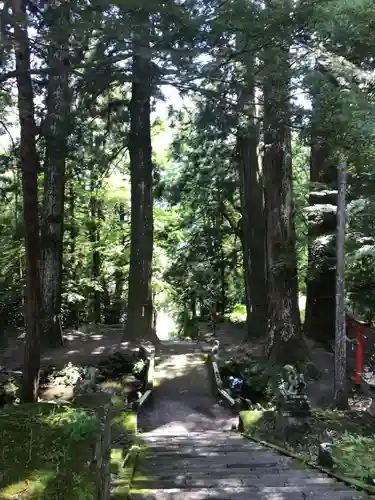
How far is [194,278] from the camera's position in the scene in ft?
72.1

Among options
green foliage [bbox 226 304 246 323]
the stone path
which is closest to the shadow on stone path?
the stone path

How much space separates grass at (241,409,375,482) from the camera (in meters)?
6.25

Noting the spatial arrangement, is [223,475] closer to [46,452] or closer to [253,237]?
[46,452]

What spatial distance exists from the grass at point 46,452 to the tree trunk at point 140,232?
12639 mm

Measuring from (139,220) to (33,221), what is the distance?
7.36 m

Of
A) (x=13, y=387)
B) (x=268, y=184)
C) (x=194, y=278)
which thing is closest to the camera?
(x=13, y=387)

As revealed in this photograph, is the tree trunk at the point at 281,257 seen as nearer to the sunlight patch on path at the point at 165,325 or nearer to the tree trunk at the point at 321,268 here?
the tree trunk at the point at 321,268

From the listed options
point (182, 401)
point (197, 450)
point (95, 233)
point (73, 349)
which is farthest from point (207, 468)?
point (95, 233)

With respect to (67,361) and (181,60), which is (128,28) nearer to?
(181,60)

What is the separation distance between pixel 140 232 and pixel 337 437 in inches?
360

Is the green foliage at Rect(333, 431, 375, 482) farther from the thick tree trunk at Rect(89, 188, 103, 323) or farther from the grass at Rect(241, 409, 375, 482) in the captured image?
the thick tree trunk at Rect(89, 188, 103, 323)

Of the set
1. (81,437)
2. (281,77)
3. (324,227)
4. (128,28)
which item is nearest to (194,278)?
(324,227)

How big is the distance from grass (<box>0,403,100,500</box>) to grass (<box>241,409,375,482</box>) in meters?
3.95

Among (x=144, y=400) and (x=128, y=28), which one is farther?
(x=144, y=400)
